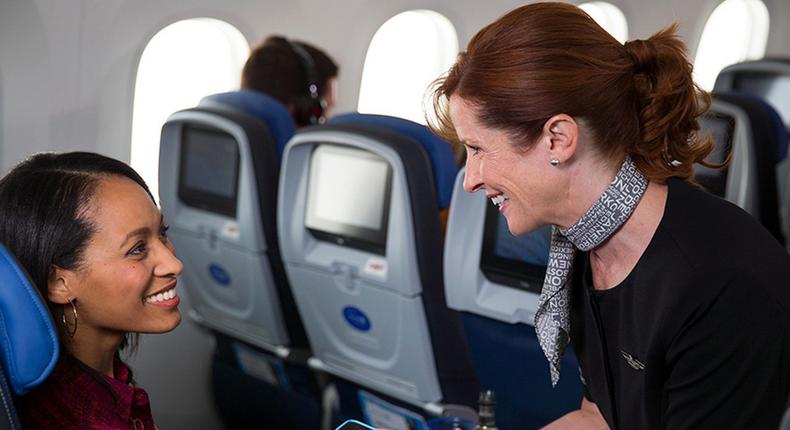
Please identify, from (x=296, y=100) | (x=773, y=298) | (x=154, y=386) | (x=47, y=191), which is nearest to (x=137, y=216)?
(x=47, y=191)

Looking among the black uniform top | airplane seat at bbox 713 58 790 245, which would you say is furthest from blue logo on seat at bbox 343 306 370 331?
airplane seat at bbox 713 58 790 245

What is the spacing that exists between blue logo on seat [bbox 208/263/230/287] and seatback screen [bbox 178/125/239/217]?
21cm

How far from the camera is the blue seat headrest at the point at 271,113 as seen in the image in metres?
3.68

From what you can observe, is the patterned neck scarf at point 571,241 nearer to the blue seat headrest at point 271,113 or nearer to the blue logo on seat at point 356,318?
the blue logo on seat at point 356,318

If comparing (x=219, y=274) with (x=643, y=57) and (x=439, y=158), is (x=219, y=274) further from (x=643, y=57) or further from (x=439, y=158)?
(x=643, y=57)

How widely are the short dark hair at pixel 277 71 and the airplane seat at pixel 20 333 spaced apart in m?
2.96

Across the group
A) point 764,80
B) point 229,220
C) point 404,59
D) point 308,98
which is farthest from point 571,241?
point 404,59

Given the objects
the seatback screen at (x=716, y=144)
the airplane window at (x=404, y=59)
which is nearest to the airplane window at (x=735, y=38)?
the airplane window at (x=404, y=59)

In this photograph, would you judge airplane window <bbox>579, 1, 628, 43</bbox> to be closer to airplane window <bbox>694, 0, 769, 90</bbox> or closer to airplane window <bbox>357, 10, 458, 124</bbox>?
airplane window <bbox>357, 10, 458, 124</bbox>

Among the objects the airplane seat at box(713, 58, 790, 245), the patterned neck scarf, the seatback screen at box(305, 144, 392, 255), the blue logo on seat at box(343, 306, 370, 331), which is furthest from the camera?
the airplane seat at box(713, 58, 790, 245)

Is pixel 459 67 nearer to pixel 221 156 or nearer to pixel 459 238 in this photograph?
pixel 459 238

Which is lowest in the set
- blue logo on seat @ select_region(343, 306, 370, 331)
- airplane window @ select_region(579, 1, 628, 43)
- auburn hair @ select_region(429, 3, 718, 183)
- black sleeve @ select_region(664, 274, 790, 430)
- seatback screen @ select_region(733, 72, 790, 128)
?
blue logo on seat @ select_region(343, 306, 370, 331)

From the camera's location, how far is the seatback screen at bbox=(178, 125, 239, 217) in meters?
3.75

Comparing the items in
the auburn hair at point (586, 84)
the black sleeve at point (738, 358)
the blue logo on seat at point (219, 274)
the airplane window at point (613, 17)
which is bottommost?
the blue logo on seat at point (219, 274)
